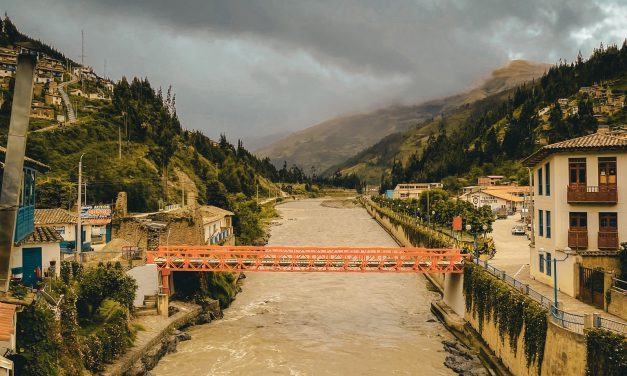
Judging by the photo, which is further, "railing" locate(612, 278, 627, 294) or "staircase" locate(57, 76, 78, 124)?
"staircase" locate(57, 76, 78, 124)

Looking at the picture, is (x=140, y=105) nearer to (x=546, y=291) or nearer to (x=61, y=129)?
(x=61, y=129)

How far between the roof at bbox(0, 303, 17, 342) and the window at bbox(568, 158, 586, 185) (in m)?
27.7

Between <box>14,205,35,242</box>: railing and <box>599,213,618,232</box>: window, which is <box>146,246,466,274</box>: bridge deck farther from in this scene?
<box>14,205,35,242</box>: railing

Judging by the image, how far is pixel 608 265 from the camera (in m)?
27.2

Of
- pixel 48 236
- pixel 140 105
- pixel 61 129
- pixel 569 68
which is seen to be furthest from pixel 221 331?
pixel 569 68

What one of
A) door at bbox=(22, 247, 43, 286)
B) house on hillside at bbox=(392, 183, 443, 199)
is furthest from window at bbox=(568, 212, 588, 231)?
house on hillside at bbox=(392, 183, 443, 199)

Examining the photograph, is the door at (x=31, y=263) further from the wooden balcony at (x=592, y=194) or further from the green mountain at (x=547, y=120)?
the green mountain at (x=547, y=120)

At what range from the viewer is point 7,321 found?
16.1 m

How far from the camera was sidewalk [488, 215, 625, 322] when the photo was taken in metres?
23.8

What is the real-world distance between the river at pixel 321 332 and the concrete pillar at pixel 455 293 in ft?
5.77

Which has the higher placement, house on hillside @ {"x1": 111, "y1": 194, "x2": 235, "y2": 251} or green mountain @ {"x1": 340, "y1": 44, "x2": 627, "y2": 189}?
green mountain @ {"x1": 340, "y1": 44, "x2": 627, "y2": 189}

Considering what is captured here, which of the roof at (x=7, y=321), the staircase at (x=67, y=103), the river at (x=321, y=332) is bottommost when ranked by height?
the river at (x=321, y=332)

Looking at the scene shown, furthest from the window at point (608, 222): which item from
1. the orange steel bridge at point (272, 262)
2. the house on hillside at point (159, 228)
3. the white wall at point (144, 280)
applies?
the house on hillside at point (159, 228)

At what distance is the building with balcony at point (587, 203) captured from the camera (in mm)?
27688
